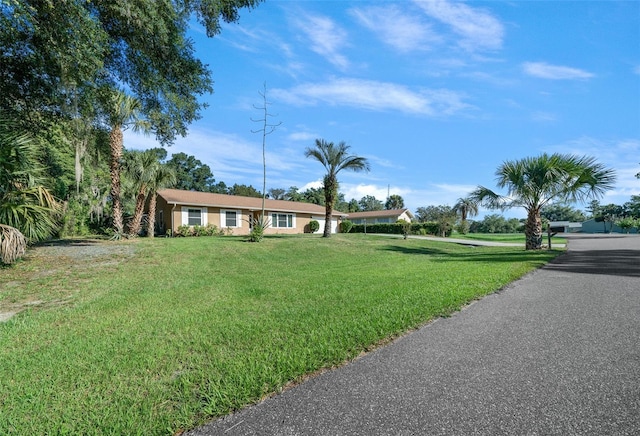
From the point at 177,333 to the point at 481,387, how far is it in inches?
130

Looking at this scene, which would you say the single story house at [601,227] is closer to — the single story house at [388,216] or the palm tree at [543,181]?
the single story house at [388,216]

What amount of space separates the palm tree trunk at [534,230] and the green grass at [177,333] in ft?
25.2

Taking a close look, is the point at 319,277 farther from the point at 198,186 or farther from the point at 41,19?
the point at 198,186

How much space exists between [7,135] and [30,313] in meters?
4.24

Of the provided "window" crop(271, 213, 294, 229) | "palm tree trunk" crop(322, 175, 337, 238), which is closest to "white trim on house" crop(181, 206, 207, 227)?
"window" crop(271, 213, 294, 229)

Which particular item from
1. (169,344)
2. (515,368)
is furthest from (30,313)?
(515,368)

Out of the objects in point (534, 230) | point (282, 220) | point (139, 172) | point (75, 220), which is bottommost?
point (534, 230)

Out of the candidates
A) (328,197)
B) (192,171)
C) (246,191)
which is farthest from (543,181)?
(192,171)

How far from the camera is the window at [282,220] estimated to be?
28.2 m

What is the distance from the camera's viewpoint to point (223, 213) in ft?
81.0

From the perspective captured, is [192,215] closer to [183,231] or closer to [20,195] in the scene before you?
[183,231]

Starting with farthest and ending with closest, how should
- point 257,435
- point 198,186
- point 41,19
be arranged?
point 198,186
point 41,19
point 257,435

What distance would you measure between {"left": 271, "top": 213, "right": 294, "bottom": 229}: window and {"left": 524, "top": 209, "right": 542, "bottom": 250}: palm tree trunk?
19070mm

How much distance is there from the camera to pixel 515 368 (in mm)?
2828
